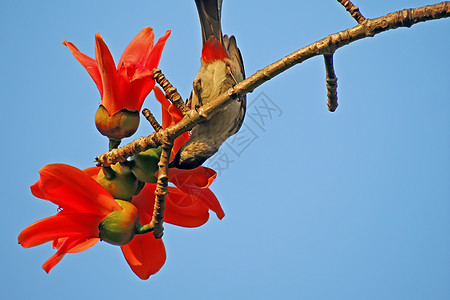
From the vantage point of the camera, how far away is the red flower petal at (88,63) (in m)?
1.37

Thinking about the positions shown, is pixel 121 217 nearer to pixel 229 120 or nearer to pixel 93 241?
pixel 93 241

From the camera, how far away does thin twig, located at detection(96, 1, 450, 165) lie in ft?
3.28

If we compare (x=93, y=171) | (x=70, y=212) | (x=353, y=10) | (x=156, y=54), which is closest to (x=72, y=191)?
(x=70, y=212)

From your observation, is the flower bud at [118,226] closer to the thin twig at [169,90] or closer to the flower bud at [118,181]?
the flower bud at [118,181]

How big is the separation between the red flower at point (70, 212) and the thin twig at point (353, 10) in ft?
2.21

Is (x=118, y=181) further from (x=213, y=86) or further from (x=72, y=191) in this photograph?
(x=213, y=86)

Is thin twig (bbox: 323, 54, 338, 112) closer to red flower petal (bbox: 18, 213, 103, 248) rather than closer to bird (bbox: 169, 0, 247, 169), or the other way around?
bird (bbox: 169, 0, 247, 169)

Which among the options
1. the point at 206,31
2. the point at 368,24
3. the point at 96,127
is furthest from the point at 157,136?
the point at 368,24

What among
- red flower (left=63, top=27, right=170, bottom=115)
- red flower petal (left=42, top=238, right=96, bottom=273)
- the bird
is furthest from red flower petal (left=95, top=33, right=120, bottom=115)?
red flower petal (left=42, top=238, right=96, bottom=273)

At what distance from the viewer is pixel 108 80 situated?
4.31 ft

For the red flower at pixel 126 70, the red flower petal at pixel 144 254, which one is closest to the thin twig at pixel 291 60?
the red flower at pixel 126 70

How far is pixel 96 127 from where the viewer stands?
1.34 m

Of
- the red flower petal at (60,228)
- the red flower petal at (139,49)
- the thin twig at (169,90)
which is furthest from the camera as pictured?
the red flower petal at (139,49)

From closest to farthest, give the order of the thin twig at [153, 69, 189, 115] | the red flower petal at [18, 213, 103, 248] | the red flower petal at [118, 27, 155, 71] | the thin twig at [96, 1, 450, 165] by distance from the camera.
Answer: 1. the thin twig at [96, 1, 450, 165]
2. the red flower petal at [18, 213, 103, 248]
3. the thin twig at [153, 69, 189, 115]
4. the red flower petal at [118, 27, 155, 71]
